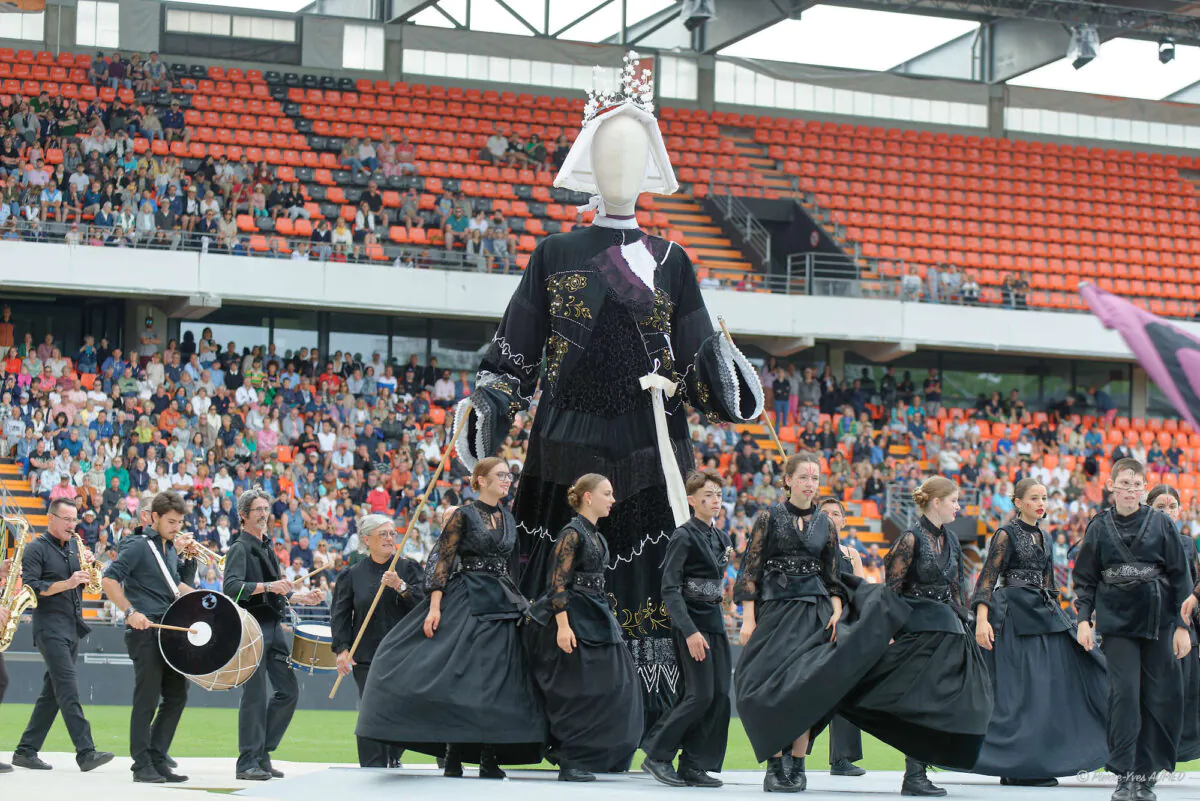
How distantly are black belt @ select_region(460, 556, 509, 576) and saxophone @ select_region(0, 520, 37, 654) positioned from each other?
3681 millimetres

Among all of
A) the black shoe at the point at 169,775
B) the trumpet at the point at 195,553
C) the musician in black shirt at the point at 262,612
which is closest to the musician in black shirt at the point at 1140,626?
the musician in black shirt at the point at 262,612

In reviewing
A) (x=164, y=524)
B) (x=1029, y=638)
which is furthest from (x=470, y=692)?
(x=1029, y=638)

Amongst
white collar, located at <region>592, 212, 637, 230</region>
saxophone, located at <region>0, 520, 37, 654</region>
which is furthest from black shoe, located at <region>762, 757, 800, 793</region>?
saxophone, located at <region>0, 520, 37, 654</region>

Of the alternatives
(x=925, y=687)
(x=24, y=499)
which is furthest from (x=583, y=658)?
(x=24, y=499)

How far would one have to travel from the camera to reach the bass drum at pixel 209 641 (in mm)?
9398

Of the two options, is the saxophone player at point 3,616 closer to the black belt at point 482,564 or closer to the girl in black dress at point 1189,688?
the black belt at point 482,564

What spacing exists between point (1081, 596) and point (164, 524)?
505cm

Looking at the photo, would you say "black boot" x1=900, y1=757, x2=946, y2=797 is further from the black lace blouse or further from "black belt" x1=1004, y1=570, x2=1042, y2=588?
"black belt" x1=1004, y1=570, x2=1042, y2=588

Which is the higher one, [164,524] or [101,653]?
[164,524]

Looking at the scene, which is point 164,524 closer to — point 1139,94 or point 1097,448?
point 1097,448

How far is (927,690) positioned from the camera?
791 cm

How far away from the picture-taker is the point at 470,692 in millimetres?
7613

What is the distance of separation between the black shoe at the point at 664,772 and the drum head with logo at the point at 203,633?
269cm

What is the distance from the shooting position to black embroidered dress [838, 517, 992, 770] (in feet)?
25.9
